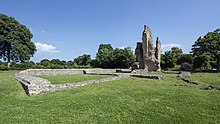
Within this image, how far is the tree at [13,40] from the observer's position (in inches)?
1658

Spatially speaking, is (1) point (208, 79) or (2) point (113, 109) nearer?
(2) point (113, 109)

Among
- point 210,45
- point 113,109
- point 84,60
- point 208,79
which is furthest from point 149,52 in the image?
point 84,60

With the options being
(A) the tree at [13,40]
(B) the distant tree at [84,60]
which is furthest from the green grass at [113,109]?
(B) the distant tree at [84,60]

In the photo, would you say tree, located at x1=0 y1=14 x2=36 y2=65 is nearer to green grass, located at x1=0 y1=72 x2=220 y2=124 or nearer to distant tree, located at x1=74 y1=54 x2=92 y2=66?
distant tree, located at x1=74 y1=54 x2=92 y2=66

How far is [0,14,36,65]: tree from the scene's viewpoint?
1658 inches

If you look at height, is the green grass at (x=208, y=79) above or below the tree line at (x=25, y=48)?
below

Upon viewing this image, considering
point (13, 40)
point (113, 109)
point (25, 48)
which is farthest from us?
point (25, 48)

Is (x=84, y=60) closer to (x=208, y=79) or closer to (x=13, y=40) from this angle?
(x=13, y=40)

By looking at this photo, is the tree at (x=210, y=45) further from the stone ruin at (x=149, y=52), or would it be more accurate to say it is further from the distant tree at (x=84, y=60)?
the distant tree at (x=84, y=60)

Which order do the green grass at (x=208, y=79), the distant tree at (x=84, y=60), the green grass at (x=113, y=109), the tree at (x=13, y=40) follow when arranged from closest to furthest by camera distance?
the green grass at (x=113, y=109)
the green grass at (x=208, y=79)
the tree at (x=13, y=40)
the distant tree at (x=84, y=60)

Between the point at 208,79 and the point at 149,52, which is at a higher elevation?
the point at 149,52

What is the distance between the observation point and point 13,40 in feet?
140

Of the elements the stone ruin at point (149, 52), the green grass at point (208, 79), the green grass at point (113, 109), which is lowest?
the green grass at point (113, 109)

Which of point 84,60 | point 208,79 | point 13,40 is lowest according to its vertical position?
point 208,79
